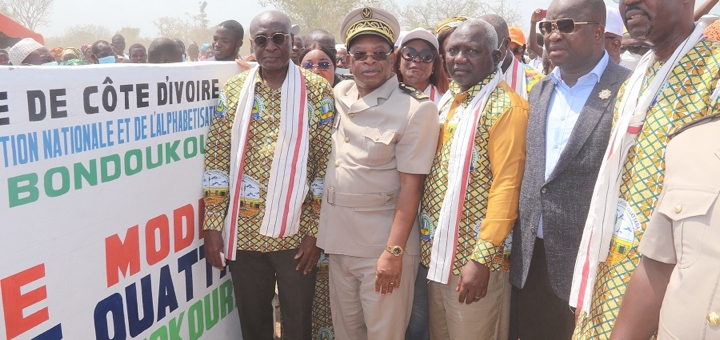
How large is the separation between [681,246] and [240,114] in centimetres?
196

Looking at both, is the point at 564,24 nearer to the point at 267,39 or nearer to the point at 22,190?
the point at 267,39

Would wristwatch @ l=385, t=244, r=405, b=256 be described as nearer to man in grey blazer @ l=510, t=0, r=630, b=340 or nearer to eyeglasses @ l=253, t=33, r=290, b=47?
man in grey blazer @ l=510, t=0, r=630, b=340

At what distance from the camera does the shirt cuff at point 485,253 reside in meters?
2.22

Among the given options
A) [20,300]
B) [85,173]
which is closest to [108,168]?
[85,173]

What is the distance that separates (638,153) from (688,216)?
0.56 m

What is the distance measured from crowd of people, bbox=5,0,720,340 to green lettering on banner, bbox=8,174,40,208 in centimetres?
94

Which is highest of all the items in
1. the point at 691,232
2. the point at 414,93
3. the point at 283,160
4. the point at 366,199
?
the point at 414,93

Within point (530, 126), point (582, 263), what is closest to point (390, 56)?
point (530, 126)

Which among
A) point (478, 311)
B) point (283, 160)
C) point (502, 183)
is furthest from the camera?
point (283, 160)

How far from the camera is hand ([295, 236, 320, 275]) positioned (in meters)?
2.71

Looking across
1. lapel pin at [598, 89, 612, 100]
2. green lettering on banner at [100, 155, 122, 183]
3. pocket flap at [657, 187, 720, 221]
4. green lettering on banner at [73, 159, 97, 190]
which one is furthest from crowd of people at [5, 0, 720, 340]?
green lettering on banner at [73, 159, 97, 190]

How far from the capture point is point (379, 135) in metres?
2.40

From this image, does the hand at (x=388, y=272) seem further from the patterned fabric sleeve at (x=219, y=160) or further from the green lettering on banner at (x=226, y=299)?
the green lettering on banner at (x=226, y=299)

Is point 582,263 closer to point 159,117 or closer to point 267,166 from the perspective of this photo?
point 267,166
